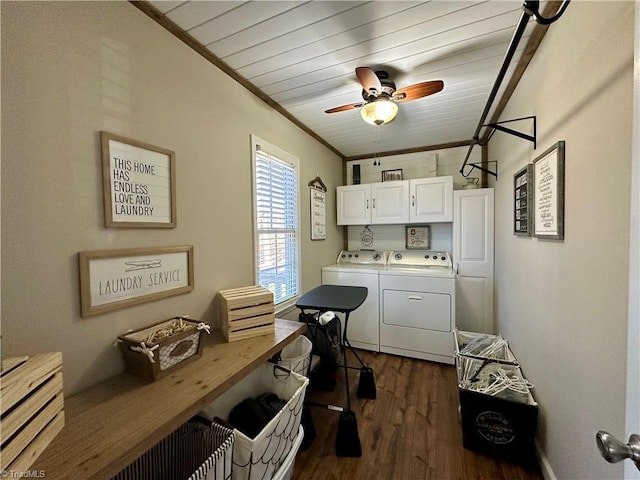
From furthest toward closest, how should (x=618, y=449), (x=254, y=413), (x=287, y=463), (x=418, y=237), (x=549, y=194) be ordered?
(x=418, y=237) → (x=254, y=413) → (x=549, y=194) → (x=287, y=463) → (x=618, y=449)

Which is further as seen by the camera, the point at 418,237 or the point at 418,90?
the point at 418,237

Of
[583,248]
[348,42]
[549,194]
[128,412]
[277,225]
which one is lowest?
[128,412]

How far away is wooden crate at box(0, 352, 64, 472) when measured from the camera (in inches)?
23.0

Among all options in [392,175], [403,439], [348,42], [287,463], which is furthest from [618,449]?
[392,175]

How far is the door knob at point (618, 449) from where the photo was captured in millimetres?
533

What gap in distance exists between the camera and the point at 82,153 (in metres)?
1.01

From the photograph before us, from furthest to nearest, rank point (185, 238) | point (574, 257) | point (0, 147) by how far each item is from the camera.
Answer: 1. point (185, 238)
2. point (574, 257)
3. point (0, 147)

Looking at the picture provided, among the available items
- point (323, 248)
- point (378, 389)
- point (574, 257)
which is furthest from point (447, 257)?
point (574, 257)

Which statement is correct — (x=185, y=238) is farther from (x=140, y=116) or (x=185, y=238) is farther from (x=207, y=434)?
(x=207, y=434)

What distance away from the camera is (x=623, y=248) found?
0.81m

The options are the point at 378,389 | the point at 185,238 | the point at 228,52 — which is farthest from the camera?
the point at 378,389

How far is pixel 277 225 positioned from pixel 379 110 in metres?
1.24

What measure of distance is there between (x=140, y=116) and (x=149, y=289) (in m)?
0.84

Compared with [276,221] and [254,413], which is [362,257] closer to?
[276,221]
